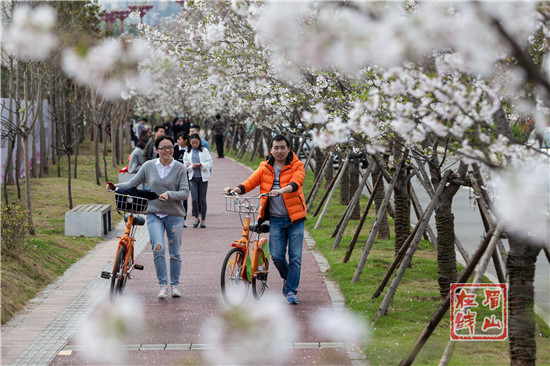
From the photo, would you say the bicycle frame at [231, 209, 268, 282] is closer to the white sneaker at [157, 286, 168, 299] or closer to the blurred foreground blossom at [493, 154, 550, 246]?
the white sneaker at [157, 286, 168, 299]

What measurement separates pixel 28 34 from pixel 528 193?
12689 mm

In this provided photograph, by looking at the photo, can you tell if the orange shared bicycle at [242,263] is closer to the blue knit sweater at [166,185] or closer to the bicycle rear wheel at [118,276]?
the blue knit sweater at [166,185]

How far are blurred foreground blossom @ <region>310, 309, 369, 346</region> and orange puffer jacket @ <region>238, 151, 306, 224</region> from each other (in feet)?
3.74

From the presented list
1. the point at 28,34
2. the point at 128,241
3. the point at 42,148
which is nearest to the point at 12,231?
the point at 128,241

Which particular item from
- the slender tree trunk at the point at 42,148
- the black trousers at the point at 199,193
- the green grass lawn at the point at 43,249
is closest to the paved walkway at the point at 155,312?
the green grass lawn at the point at 43,249

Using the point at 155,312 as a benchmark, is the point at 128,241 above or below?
above

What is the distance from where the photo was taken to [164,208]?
924 centimetres

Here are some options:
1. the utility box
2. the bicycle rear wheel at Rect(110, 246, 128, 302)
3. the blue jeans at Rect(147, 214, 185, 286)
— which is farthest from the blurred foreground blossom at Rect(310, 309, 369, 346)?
the utility box

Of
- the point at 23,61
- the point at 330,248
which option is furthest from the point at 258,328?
the point at 23,61

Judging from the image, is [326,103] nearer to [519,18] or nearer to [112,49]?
[519,18]

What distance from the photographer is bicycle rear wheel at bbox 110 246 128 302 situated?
8.77 metres

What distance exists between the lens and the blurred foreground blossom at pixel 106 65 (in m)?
24.8

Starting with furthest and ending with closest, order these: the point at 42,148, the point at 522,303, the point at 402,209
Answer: the point at 42,148 → the point at 402,209 → the point at 522,303

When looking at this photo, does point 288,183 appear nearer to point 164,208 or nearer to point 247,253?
point 247,253
